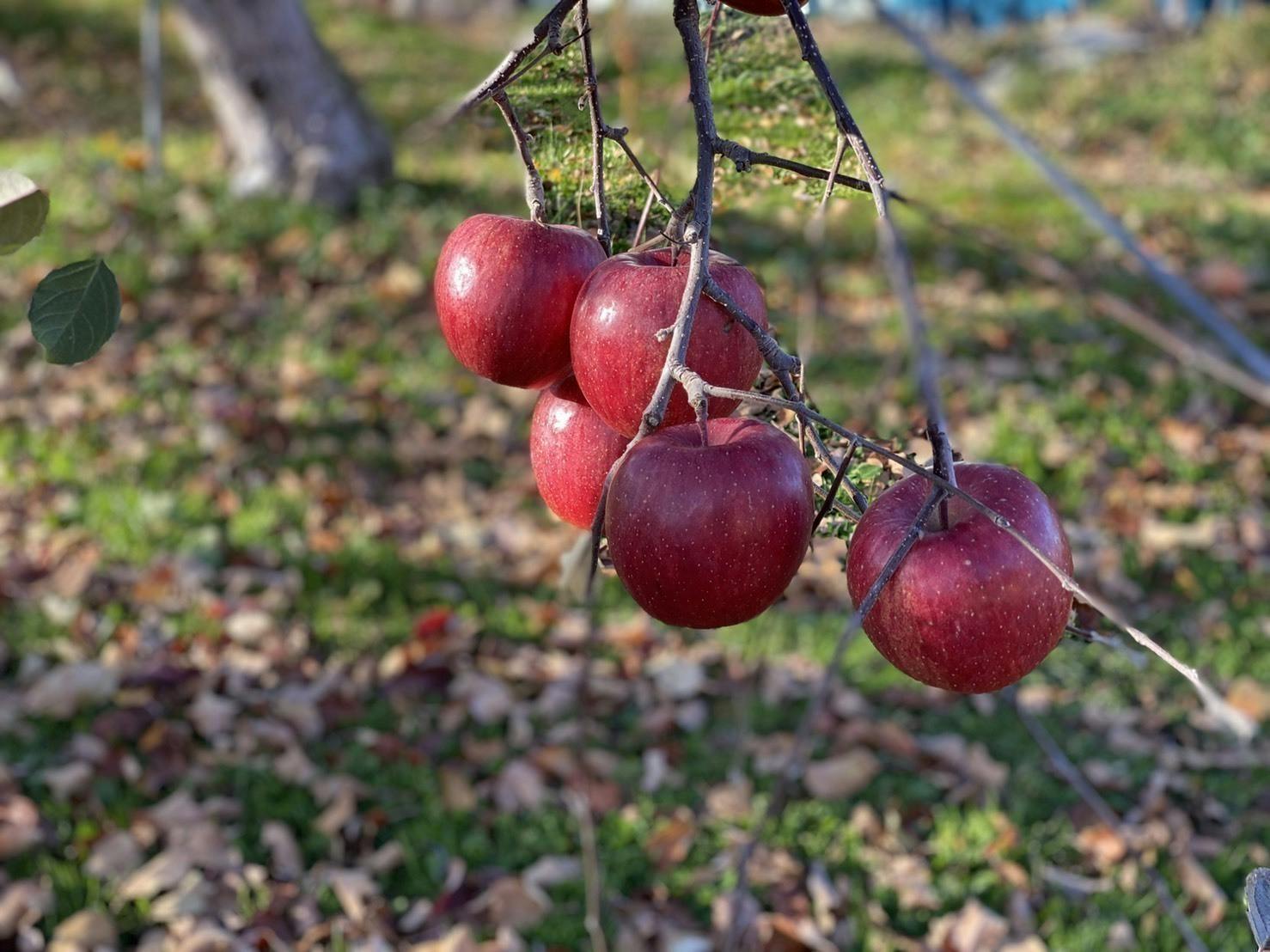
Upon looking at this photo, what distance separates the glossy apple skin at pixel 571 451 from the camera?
90 cm

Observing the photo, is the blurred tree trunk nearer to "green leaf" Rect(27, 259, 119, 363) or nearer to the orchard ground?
the orchard ground

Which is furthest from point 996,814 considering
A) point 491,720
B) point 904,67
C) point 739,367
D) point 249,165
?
point 904,67

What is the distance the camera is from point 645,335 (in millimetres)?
749

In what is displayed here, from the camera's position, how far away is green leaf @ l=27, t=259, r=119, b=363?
0.77 metres

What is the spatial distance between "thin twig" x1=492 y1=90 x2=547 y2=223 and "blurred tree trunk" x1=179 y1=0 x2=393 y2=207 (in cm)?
449

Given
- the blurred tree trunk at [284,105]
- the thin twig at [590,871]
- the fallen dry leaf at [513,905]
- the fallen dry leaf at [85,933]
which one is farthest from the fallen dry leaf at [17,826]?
the blurred tree trunk at [284,105]

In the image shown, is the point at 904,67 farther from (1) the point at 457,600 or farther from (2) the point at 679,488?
(2) the point at 679,488

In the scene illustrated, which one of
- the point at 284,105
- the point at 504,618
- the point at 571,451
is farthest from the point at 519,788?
the point at 284,105

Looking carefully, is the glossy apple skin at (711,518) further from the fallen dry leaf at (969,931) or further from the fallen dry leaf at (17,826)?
the fallen dry leaf at (17,826)

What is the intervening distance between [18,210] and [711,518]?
17.4 inches

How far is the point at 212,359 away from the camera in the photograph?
414 centimetres

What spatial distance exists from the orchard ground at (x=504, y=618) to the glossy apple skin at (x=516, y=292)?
5.4 inches

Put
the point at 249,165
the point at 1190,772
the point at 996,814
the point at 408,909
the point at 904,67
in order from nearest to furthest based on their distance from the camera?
1. the point at 408,909
2. the point at 996,814
3. the point at 1190,772
4. the point at 249,165
5. the point at 904,67

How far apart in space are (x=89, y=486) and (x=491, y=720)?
149cm
